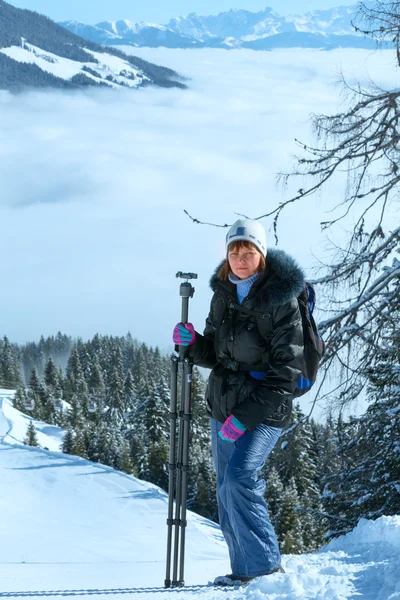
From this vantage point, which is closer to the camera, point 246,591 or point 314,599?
point 314,599

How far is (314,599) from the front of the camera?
356cm

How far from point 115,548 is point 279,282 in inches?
423

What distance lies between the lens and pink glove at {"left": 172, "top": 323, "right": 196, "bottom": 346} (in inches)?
176

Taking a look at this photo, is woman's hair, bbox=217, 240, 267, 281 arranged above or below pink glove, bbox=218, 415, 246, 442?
above

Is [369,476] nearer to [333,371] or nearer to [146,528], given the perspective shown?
[333,371]

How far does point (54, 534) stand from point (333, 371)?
9.76 meters

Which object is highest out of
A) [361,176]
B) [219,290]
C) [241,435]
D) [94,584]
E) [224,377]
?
[361,176]

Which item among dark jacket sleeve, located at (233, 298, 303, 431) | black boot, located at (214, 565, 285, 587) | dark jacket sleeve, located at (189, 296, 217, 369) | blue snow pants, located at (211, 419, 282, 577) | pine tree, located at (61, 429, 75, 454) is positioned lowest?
black boot, located at (214, 565, 285, 587)

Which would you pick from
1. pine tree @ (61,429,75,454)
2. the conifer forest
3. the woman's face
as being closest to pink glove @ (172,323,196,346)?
the woman's face

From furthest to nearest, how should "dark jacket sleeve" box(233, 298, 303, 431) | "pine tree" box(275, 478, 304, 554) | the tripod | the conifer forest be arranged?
"pine tree" box(275, 478, 304, 554)
the conifer forest
the tripod
"dark jacket sleeve" box(233, 298, 303, 431)

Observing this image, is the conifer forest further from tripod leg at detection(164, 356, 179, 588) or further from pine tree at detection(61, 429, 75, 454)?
tripod leg at detection(164, 356, 179, 588)

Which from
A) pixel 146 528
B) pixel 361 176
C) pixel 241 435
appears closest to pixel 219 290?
pixel 241 435

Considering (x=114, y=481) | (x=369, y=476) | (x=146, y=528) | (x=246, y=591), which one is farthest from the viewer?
(x=114, y=481)

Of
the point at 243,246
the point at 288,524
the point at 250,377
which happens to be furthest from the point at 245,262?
the point at 288,524
